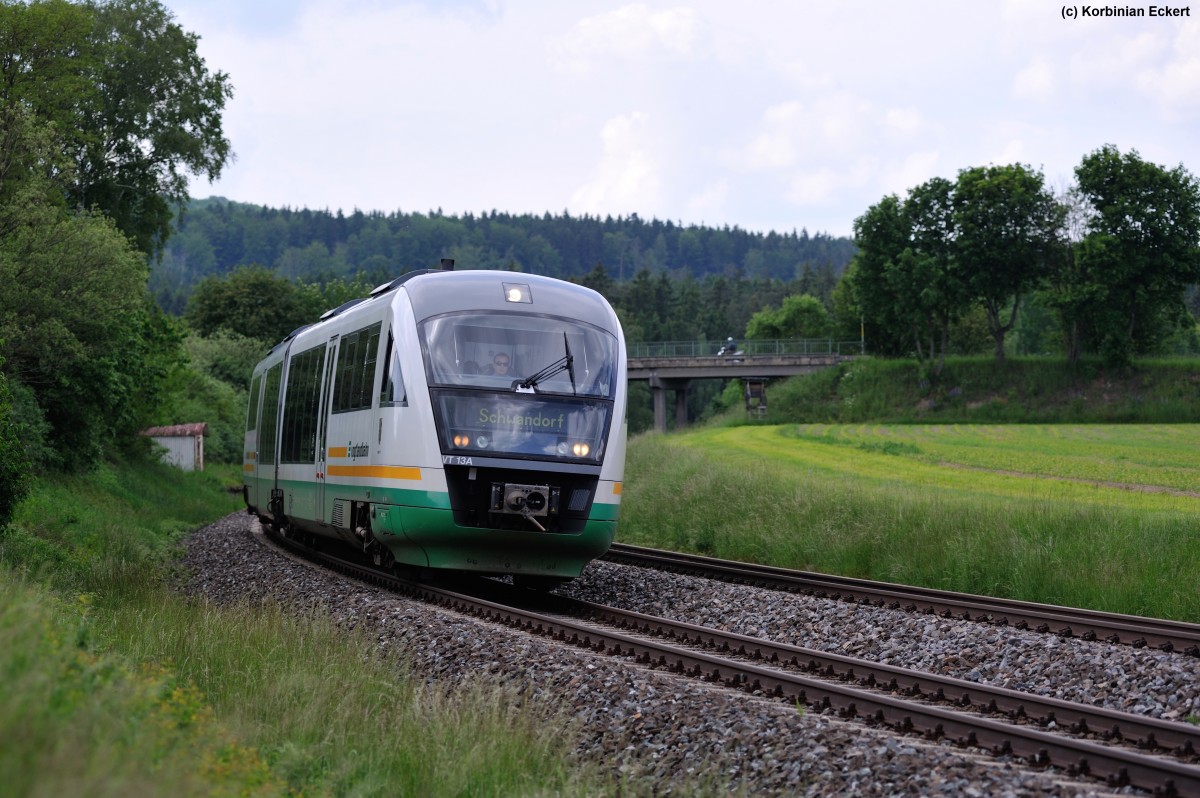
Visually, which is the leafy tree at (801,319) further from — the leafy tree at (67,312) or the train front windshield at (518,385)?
the train front windshield at (518,385)

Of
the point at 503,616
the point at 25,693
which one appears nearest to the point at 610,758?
the point at 25,693

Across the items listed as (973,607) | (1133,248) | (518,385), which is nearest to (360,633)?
(518,385)

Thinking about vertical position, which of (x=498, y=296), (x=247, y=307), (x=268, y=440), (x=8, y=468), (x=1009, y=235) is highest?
(x=1009, y=235)

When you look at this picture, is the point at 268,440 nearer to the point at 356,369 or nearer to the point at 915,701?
the point at 356,369

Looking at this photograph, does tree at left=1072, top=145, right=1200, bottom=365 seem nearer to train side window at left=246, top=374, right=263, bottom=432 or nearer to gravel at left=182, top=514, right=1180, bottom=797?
train side window at left=246, top=374, right=263, bottom=432

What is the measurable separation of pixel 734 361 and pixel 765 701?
77.8 m

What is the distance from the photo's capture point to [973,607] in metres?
12.3

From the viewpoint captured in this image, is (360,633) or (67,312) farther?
(67,312)

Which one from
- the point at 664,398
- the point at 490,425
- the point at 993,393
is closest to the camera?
the point at 490,425

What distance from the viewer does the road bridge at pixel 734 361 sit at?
85.6 metres

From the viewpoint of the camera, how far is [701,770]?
711cm

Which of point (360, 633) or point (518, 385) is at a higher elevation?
point (518, 385)

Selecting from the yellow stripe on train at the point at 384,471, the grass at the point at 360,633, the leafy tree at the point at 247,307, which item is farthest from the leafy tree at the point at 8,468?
the leafy tree at the point at 247,307

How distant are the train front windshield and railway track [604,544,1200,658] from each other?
3265 millimetres
